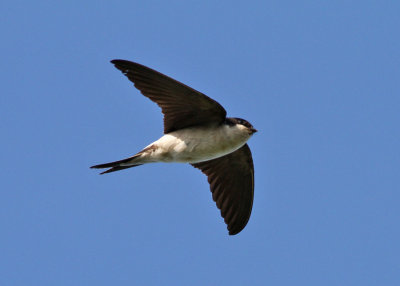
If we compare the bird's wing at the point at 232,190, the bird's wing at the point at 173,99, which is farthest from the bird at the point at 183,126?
the bird's wing at the point at 232,190

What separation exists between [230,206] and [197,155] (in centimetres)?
154

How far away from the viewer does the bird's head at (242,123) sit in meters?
9.49

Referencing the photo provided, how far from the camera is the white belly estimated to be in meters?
9.51

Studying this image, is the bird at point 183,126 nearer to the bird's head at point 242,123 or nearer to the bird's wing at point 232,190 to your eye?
the bird's head at point 242,123

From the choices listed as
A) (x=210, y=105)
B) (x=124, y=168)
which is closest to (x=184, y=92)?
(x=210, y=105)

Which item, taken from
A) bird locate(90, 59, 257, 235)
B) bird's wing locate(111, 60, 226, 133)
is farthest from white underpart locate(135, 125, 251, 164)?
bird's wing locate(111, 60, 226, 133)

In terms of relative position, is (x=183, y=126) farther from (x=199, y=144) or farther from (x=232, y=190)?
(x=232, y=190)

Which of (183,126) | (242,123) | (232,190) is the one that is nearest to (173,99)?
(183,126)

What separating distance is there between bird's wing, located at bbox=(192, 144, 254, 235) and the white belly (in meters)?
1.25

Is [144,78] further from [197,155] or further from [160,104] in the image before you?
[197,155]

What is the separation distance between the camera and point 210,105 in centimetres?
940

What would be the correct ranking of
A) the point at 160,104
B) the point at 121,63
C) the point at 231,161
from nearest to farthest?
the point at 121,63 < the point at 160,104 < the point at 231,161

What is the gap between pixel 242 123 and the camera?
9555 millimetres

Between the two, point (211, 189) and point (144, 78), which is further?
point (211, 189)
